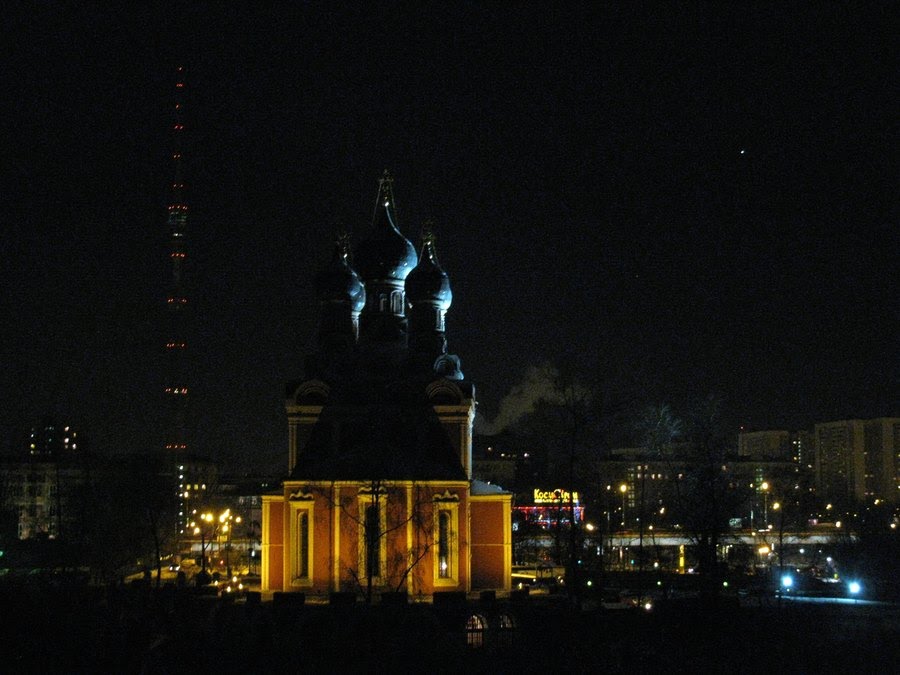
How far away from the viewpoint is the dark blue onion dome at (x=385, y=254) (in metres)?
54.2

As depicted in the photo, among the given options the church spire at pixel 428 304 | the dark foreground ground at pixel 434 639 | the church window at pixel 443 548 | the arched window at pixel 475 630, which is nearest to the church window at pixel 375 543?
the church window at pixel 443 548

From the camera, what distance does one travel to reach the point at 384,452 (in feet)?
149

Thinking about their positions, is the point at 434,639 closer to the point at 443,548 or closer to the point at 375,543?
the point at 375,543

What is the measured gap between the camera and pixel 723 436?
4819 centimetres

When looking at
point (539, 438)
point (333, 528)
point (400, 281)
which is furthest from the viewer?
point (539, 438)

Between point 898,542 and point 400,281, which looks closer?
point 400,281

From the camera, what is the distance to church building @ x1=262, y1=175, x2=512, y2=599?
4594 cm

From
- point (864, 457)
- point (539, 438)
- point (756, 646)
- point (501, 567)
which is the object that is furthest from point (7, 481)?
point (864, 457)

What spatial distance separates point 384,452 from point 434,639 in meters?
11.8

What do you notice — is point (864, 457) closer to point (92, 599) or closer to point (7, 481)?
point (7, 481)


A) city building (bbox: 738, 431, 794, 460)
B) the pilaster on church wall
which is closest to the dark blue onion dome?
the pilaster on church wall

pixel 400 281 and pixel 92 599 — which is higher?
pixel 400 281

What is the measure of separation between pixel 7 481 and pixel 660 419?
46.9 metres

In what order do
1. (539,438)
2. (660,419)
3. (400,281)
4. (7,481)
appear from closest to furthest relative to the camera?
(660,419) < (400,281) < (539,438) < (7,481)
